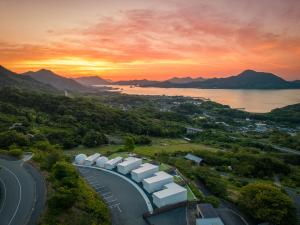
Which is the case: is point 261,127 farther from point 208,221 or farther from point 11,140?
point 11,140

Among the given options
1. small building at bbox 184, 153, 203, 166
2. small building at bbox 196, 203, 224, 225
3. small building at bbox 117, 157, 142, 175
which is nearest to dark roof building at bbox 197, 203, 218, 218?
small building at bbox 196, 203, 224, 225

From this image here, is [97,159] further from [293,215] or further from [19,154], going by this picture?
[293,215]

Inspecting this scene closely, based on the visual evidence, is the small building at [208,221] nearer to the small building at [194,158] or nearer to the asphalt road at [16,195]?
the asphalt road at [16,195]

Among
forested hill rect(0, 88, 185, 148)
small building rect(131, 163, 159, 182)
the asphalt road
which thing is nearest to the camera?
the asphalt road

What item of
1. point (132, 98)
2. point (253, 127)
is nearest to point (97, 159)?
point (253, 127)

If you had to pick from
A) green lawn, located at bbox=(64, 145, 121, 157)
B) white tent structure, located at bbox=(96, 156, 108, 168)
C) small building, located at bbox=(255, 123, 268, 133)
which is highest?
white tent structure, located at bbox=(96, 156, 108, 168)

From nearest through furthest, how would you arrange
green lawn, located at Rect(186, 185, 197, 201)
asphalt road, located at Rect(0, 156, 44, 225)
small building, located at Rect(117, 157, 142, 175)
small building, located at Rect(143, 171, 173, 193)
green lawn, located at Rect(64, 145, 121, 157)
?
asphalt road, located at Rect(0, 156, 44, 225) < green lawn, located at Rect(186, 185, 197, 201) < small building, located at Rect(143, 171, 173, 193) < small building, located at Rect(117, 157, 142, 175) < green lawn, located at Rect(64, 145, 121, 157)

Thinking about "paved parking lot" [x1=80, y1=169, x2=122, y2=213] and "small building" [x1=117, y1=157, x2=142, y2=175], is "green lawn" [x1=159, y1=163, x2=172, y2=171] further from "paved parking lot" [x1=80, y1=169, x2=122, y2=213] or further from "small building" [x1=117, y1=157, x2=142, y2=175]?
"paved parking lot" [x1=80, y1=169, x2=122, y2=213]
